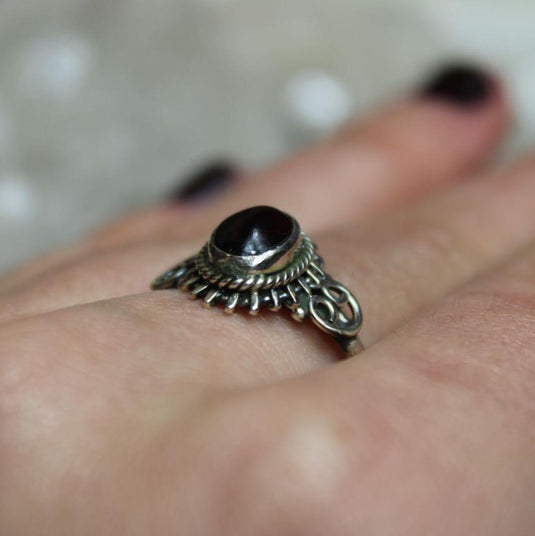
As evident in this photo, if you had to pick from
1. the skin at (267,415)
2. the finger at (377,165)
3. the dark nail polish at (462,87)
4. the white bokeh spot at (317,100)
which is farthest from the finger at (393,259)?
the white bokeh spot at (317,100)

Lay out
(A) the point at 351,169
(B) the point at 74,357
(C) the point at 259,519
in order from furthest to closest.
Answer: (A) the point at 351,169, (B) the point at 74,357, (C) the point at 259,519

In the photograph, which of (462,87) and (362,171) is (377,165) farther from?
(462,87)

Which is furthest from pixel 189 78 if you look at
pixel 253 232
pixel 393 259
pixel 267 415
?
pixel 267 415

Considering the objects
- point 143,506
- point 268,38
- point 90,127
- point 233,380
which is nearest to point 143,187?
point 90,127

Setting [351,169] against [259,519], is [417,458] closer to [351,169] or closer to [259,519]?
[259,519]

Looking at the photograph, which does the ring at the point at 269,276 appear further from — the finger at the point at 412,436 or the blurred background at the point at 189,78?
the blurred background at the point at 189,78

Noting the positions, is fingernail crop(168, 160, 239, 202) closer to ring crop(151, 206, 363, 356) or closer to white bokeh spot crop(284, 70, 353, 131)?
white bokeh spot crop(284, 70, 353, 131)

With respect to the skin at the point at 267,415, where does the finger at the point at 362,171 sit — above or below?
below
